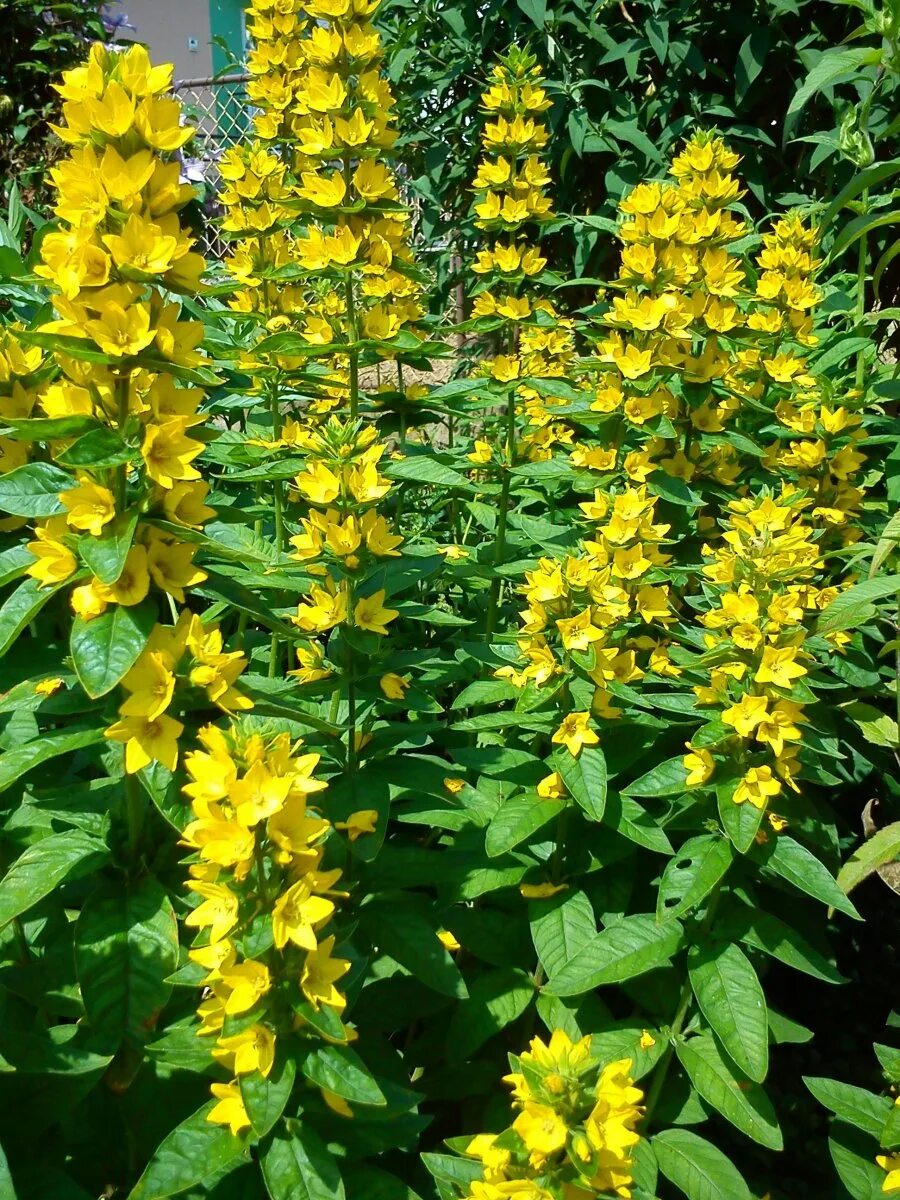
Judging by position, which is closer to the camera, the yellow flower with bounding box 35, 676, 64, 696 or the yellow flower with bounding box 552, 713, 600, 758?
the yellow flower with bounding box 35, 676, 64, 696

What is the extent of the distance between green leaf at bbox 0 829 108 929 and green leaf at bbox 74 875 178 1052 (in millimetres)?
62

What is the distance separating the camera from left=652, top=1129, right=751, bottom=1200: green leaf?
5.22 feet

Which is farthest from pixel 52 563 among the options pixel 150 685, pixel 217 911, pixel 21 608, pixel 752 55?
pixel 752 55

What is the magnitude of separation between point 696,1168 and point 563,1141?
0.66 meters

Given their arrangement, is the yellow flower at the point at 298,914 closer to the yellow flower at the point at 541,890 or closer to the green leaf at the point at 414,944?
the green leaf at the point at 414,944

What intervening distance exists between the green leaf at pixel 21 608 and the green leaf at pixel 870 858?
127cm

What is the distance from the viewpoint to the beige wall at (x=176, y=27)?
38.1ft

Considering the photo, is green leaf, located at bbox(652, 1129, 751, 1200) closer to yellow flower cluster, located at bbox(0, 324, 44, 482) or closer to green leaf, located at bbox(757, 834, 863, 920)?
green leaf, located at bbox(757, 834, 863, 920)

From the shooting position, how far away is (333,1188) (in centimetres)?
116

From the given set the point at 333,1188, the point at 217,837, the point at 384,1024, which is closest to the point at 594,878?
the point at 384,1024

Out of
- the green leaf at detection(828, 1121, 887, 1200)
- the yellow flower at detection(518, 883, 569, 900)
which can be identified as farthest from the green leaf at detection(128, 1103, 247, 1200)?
the green leaf at detection(828, 1121, 887, 1200)

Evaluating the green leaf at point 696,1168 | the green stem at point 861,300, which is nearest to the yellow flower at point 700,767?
the green leaf at point 696,1168

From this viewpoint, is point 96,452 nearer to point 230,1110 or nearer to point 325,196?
point 230,1110

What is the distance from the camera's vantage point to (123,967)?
4.13ft
